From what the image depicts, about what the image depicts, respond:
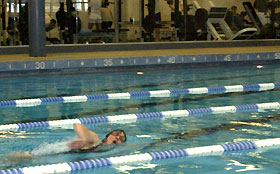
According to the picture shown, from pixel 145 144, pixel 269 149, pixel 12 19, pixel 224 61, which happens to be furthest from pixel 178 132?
pixel 12 19

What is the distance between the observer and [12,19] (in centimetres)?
1320

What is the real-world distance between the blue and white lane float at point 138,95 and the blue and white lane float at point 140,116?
140 cm

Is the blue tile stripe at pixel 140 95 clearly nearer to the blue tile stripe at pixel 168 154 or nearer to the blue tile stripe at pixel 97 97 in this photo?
the blue tile stripe at pixel 97 97

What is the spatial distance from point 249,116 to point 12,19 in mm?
7813

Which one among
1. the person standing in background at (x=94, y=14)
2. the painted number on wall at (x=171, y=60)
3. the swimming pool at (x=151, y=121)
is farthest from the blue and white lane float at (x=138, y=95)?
the person standing in background at (x=94, y=14)

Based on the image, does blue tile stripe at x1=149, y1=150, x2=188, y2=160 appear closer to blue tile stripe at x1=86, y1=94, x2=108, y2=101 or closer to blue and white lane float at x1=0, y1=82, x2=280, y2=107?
blue and white lane float at x1=0, y1=82, x2=280, y2=107

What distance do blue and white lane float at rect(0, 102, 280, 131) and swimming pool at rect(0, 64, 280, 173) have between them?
0.11m

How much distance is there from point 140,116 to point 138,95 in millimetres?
1705

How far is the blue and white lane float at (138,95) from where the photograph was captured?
7.77m

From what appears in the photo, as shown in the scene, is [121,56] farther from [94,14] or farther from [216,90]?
[216,90]

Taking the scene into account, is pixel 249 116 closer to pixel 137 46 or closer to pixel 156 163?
pixel 156 163

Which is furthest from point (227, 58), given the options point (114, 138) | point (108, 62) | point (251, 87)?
point (114, 138)

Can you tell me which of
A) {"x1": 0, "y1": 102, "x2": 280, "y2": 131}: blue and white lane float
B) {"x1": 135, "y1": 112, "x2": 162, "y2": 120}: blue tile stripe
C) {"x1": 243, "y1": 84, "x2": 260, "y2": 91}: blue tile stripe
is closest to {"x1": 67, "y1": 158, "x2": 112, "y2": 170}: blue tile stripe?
{"x1": 0, "y1": 102, "x2": 280, "y2": 131}: blue and white lane float

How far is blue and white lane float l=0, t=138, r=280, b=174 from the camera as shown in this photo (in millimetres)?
4219
